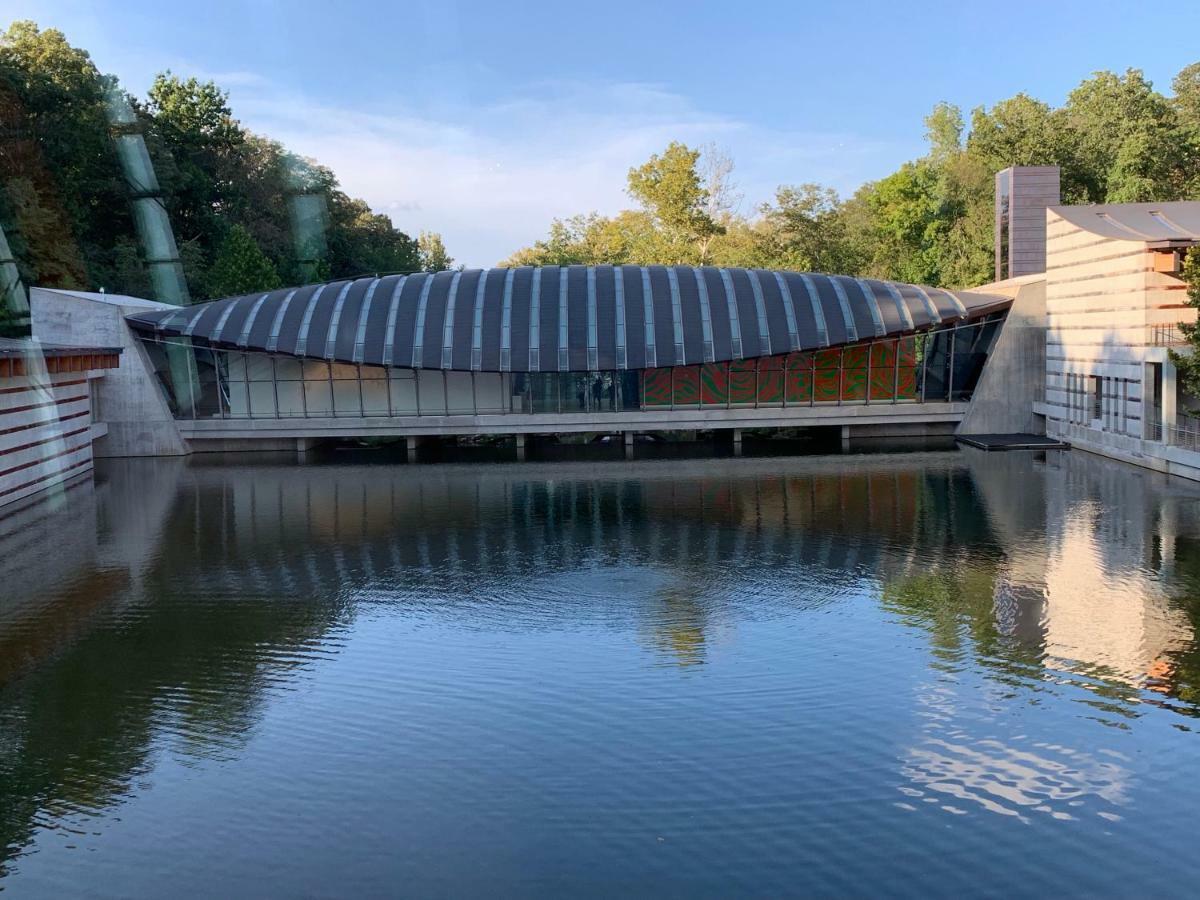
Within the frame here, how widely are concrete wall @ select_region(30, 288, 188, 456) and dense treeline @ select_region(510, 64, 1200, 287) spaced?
37.9 meters

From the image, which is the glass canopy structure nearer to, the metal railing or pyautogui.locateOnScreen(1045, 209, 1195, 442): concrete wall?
pyautogui.locateOnScreen(1045, 209, 1195, 442): concrete wall

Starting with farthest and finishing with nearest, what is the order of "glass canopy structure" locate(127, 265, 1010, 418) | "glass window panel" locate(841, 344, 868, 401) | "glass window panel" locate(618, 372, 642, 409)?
"glass window panel" locate(841, 344, 868, 401), "glass window panel" locate(618, 372, 642, 409), "glass canopy structure" locate(127, 265, 1010, 418)

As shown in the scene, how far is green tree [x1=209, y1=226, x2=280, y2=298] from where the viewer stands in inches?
2491

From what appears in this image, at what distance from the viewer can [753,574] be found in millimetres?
23406

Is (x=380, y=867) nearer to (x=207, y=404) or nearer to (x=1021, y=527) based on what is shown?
(x=1021, y=527)

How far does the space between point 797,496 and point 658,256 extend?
155ft

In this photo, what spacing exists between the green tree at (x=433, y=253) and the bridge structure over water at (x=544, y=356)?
7539cm

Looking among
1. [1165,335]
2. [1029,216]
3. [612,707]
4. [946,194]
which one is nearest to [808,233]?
[946,194]

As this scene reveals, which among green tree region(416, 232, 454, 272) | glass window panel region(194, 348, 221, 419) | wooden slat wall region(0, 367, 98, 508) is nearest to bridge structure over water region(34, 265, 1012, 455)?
glass window panel region(194, 348, 221, 419)

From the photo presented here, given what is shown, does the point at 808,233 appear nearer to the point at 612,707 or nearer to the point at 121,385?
the point at 121,385

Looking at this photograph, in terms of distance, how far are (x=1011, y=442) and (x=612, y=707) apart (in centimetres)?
3180

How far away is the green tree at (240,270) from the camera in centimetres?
6328

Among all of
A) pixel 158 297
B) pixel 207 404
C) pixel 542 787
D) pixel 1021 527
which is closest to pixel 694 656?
pixel 542 787

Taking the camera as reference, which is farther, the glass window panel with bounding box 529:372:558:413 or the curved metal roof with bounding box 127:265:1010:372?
the glass window panel with bounding box 529:372:558:413
